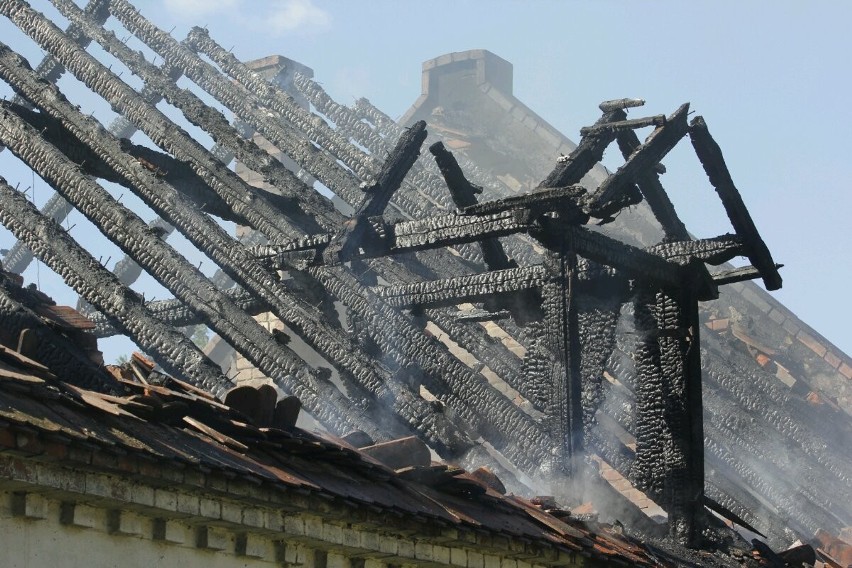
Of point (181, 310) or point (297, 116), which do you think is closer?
point (181, 310)

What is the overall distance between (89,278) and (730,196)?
5103 mm

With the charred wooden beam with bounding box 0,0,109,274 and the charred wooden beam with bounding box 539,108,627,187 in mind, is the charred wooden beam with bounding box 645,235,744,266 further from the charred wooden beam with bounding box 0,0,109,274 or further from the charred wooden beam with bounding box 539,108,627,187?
the charred wooden beam with bounding box 0,0,109,274

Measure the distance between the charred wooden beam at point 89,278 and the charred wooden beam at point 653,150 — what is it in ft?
11.3

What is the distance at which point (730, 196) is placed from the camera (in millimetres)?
12719

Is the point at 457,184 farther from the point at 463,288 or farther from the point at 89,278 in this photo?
the point at 89,278

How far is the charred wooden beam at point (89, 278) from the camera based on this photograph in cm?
1239

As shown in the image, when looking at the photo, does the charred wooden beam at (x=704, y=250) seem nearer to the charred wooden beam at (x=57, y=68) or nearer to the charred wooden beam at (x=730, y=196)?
the charred wooden beam at (x=730, y=196)

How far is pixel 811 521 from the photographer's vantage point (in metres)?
17.5

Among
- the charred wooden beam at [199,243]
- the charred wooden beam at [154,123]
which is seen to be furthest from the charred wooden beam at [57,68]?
the charred wooden beam at [199,243]

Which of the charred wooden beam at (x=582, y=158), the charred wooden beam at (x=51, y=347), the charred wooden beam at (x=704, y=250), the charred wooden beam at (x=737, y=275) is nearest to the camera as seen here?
the charred wooden beam at (x=51, y=347)

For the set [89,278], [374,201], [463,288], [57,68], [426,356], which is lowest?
[426,356]

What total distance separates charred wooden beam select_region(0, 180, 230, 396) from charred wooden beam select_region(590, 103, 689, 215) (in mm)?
3450

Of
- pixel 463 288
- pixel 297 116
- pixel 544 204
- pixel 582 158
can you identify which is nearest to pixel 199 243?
pixel 463 288

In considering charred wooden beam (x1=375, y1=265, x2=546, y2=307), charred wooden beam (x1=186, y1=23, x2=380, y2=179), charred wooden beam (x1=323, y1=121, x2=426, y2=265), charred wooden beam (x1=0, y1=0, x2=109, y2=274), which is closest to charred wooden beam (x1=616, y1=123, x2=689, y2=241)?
charred wooden beam (x1=375, y1=265, x2=546, y2=307)
